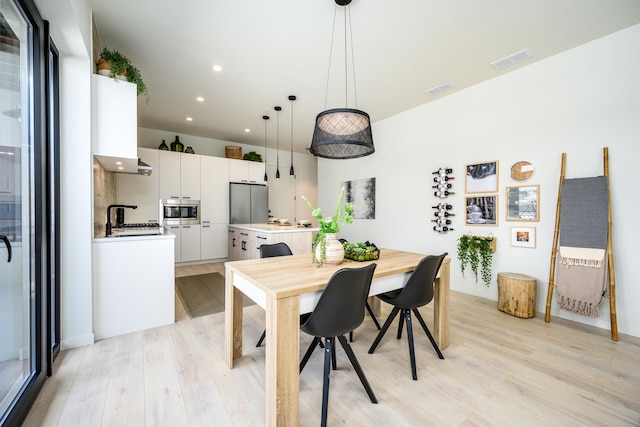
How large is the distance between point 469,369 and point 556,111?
2883 mm

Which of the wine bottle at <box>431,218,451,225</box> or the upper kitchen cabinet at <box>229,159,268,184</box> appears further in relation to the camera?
the upper kitchen cabinet at <box>229,159,268,184</box>

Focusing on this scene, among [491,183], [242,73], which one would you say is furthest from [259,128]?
[491,183]

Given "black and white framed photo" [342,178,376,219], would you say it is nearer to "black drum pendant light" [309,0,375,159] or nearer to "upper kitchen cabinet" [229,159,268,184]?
"upper kitchen cabinet" [229,159,268,184]

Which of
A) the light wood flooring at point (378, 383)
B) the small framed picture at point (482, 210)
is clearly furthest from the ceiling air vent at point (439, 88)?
the light wood flooring at point (378, 383)

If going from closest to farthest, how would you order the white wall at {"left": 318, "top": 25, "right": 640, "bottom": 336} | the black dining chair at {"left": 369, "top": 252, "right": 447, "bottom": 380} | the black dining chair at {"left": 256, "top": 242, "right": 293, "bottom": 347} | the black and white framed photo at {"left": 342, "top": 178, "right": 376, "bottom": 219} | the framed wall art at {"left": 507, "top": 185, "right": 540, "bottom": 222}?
1. the black dining chair at {"left": 369, "top": 252, "right": 447, "bottom": 380}
2. the white wall at {"left": 318, "top": 25, "right": 640, "bottom": 336}
3. the black dining chair at {"left": 256, "top": 242, "right": 293, "bottom": 347}
4. the framed wall art at {"left": 507, "top": 185, "right": 540, "bottom": 222}
5. the black and white framed photo at {"left": 342, "top": 178, "right": 376, "bottom": 219}

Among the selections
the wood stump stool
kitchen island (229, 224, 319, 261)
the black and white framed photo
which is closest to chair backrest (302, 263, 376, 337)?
the wood stump stool

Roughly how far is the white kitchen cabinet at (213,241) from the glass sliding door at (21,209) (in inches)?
147

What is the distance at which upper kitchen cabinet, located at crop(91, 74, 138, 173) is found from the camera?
7.45 feet

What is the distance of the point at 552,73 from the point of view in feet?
→ 9.33

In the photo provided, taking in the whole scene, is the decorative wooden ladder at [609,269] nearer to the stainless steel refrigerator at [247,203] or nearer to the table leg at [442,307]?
the table leg at [442,307]

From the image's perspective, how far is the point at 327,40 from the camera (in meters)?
2.62

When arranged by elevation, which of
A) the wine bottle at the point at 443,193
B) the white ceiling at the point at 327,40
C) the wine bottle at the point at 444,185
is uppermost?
the white ceiling at the point at 327,40

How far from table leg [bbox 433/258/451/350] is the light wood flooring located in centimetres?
13

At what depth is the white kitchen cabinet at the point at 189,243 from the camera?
17.0 feet
